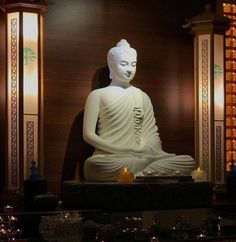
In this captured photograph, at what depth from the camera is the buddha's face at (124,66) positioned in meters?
6.24

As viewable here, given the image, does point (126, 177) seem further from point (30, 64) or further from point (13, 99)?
point (30, 64)

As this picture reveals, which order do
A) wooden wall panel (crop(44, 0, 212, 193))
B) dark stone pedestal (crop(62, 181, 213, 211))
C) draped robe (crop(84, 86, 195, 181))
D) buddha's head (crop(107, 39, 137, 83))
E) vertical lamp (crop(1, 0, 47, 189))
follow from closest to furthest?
dark stone pedestal (crop(62, 181, 213, 211)), draped robe (crop(84, 86, 195, 181)), vertical lamp (crop(1, 0, 47, 189)), buddha's head (crop(107, 39, 137, 83)), wooden wall panel (crop(44, 0, 212, 193))

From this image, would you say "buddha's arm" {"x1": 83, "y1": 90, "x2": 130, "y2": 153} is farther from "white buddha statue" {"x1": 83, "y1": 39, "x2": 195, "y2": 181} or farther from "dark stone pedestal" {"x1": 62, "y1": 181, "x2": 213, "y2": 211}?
"dark stone pedestal" {"x1": 62, "y1": 181, "x2": 213, "y2": 211}

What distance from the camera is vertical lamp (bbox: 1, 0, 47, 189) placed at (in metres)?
5.79

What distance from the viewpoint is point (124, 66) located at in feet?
20.5

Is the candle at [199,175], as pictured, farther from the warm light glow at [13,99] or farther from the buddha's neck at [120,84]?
the warm light glow at [13,99]

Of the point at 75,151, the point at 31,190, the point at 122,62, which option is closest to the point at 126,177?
the point at 31,190

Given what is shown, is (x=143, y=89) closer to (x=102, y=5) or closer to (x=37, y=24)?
(x=102, y=5)

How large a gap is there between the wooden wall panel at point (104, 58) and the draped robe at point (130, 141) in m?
0.56

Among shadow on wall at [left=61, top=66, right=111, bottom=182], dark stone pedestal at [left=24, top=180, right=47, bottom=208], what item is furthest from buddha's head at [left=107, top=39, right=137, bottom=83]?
dark stone pedestal at [left=24, top=180, right=47, bottom=208]

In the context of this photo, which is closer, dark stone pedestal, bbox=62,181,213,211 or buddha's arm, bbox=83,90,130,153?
dark stone pedestal, bbox=62,181,213,211

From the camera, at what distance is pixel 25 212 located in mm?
5012

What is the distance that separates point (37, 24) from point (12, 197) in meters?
1.61

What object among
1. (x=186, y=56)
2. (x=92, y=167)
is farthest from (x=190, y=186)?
(x=186, y=56)
